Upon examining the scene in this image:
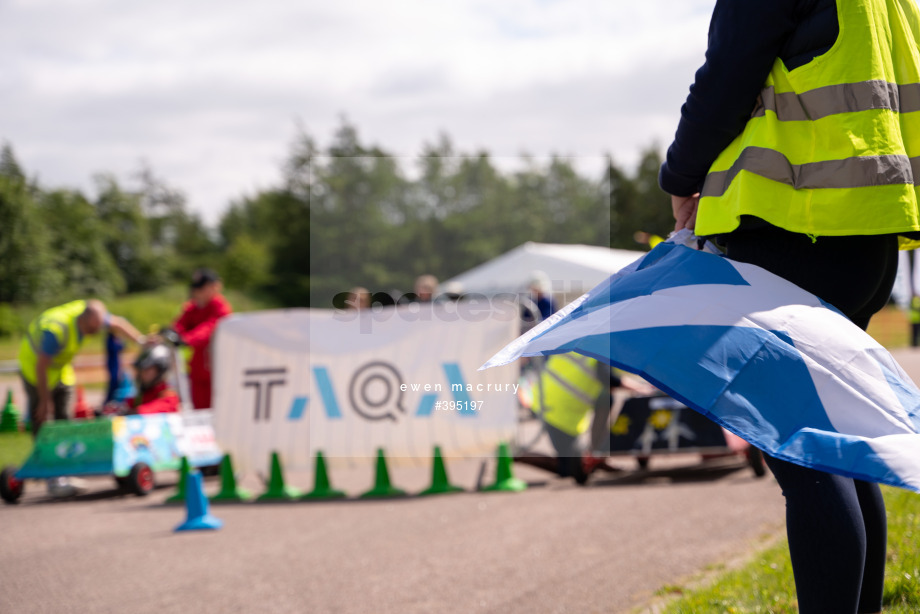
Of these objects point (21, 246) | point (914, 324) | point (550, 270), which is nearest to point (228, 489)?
point (550, 270)

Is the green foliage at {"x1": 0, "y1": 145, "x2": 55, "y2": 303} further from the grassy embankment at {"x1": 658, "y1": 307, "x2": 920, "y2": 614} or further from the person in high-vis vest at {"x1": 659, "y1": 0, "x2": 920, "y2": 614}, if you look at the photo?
the person in high-vis vest at {"x1": 659, "y1": 0, "x2": 920, "y2": 614}

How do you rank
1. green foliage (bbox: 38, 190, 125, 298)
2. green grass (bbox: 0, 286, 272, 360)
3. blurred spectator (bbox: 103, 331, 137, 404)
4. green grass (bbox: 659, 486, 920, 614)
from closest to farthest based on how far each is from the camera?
green grass (bbox: 659, 486, 920, 614), blurred spectator (bbox: 103, 331, 137, 404), green grass (bbox: 0, 286, 272, 360), green foliage (bbox: 38, 190, 125, 298)

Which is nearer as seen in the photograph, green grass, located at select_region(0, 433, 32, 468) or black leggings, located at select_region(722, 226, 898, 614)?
black leggings, located at select_region(722, 226, 898, 614)

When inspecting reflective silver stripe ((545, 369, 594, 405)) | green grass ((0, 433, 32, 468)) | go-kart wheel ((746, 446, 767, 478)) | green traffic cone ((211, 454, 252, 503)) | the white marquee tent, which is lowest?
green grass ((0, 433, 32, 468))

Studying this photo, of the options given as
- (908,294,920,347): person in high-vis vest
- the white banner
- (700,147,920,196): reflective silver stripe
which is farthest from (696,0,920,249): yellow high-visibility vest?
(908,294,920,347): person in high-vis vest

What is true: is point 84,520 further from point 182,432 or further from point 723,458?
point 723,458

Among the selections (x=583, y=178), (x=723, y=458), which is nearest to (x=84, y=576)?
(x=723, y=458)

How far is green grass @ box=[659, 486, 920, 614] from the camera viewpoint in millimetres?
3182

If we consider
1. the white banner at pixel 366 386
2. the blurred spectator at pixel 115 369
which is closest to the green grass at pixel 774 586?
the white banner at pixel 366 386

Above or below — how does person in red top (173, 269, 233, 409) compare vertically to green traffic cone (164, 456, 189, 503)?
above

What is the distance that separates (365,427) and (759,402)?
6917 millimetres

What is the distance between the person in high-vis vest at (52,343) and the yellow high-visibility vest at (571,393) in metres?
4.52

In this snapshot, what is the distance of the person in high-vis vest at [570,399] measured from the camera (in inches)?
324

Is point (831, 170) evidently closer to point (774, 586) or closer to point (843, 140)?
point (843, 140)
